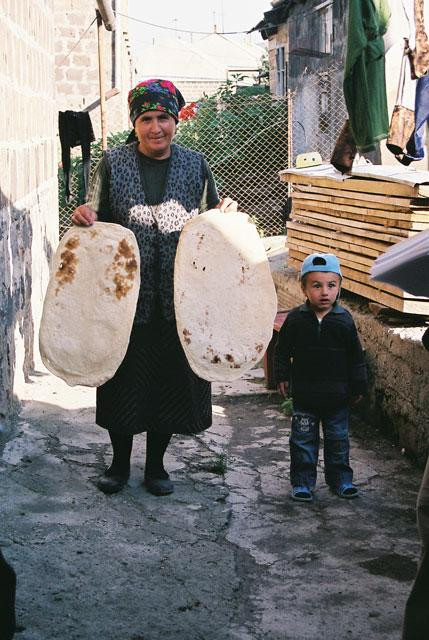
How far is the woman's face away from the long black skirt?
75 centimetres

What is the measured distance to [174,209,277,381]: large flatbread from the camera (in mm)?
3502

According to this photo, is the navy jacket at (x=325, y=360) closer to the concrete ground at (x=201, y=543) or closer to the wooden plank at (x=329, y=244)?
the concrete ground at (x=201, y=543)

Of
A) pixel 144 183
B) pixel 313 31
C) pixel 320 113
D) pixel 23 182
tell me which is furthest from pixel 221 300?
pixel 313 31

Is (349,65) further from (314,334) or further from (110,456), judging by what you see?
(110,456)

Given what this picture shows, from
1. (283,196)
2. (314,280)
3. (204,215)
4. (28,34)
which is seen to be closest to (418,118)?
(204,215)

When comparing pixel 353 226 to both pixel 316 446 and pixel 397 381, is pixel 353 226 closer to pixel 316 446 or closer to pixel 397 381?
pixel 397 381

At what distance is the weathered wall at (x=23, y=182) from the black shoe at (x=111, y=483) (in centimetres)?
74

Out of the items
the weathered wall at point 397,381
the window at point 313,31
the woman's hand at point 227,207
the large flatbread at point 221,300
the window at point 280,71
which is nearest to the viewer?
the large flatbread at point 221,300

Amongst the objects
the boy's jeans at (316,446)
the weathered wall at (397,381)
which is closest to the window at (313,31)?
the weathered wall at (397,381)

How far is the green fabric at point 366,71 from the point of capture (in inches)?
114

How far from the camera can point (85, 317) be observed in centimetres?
353

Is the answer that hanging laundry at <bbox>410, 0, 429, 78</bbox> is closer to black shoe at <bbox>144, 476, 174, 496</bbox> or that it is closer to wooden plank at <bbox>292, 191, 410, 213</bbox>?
wooden plank at <bbox>292, 191, 410, 213</bbox>

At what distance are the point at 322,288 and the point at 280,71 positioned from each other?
1848 centimetres

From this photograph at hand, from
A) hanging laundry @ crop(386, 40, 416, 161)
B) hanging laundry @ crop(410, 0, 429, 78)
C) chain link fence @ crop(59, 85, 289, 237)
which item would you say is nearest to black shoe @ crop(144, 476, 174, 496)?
hanging laundry @ crop(386, 40, 416, 161)
